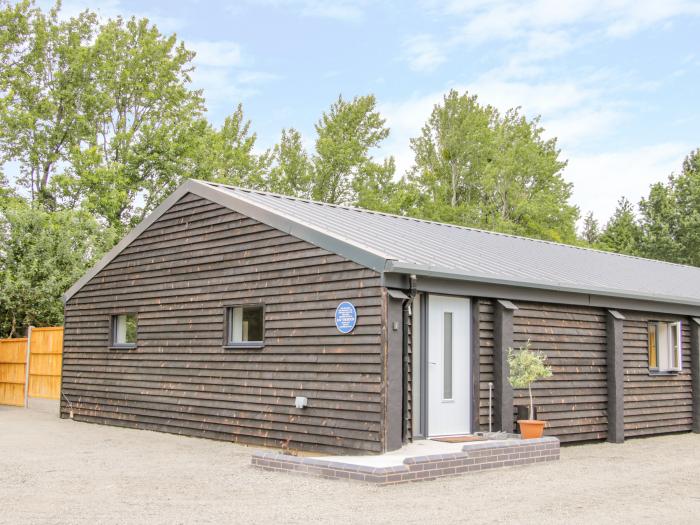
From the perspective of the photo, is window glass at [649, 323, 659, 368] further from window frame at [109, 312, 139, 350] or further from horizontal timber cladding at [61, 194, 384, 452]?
window frame at [109, 312, 139, 350]

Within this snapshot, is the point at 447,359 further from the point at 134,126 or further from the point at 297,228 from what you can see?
the point at 134,126

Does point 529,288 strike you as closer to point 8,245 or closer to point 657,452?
point 657,452

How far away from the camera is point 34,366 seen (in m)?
19.1

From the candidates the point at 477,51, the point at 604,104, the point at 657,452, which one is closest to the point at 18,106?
the point at 477,51

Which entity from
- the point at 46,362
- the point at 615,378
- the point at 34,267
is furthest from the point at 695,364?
the point at 34,267

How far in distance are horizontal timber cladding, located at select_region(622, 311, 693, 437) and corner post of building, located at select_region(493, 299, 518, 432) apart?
358 cm

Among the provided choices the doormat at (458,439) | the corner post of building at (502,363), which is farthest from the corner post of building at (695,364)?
the doormat at (458,439)

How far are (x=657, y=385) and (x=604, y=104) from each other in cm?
1335

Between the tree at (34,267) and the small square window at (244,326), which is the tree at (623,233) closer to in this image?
the tree at (34,267)

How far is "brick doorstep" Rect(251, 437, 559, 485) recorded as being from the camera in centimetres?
880

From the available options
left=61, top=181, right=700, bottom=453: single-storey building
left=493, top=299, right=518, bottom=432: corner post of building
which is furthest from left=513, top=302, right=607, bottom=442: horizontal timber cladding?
left=493, top=299, right=518, bottom=432: corner post of building

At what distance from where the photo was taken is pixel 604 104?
26250 mm

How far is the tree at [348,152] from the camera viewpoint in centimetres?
3672

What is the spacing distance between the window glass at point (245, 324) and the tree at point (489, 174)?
78.9 feet
